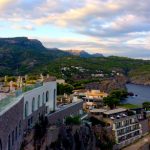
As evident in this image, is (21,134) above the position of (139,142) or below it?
above

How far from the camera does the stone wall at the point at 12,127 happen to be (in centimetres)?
2369

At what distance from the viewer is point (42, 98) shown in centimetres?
4181

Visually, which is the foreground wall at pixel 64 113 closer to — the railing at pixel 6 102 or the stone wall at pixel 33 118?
the stone wall at pixel 33 118

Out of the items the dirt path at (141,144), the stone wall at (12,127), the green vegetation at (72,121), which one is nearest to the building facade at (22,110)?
the stone wall at (12,127)

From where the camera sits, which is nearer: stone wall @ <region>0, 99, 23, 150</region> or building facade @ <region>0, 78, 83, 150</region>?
stone wall @ <region>0, 99, 23, 150</region>

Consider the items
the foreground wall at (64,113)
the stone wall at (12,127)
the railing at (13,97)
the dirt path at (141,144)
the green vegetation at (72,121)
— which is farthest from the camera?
the dirt path at (141,144)

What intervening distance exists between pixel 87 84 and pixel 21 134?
320ft

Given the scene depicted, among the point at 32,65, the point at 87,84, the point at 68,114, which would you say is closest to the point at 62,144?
the point at 68,114

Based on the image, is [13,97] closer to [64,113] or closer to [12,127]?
[12,127]

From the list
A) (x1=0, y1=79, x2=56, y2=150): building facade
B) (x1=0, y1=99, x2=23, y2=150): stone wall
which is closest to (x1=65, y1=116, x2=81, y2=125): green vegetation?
(x1=0, y1=79, x2=56, y2=150): building facade

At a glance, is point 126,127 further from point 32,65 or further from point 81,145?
point 32,65

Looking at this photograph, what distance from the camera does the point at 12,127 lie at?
26781 mm

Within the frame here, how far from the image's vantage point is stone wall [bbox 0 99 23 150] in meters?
23.7

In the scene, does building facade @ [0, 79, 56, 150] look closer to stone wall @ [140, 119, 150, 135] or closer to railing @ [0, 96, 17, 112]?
railing @ [0, 96, 17, 112]
